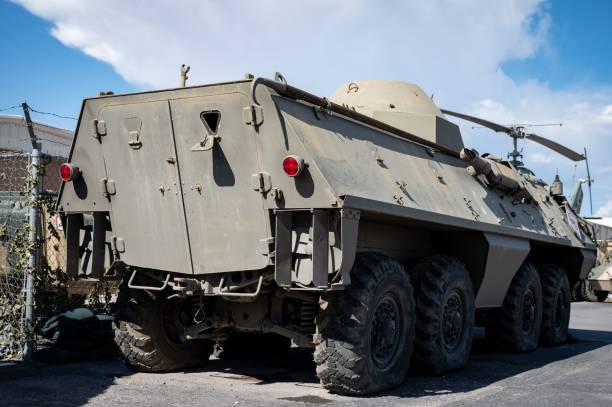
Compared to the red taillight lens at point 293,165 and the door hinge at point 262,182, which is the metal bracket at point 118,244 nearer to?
the door hinge at point 262,182

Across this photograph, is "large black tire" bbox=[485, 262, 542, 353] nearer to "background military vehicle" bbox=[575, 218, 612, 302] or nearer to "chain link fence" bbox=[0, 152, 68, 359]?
"chain link fence" bbox=[0, 152, 68, 359]

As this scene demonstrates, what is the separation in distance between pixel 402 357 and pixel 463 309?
156cm

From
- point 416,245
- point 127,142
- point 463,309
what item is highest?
point 127,142

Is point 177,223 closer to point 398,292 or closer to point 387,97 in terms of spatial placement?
point 398,292

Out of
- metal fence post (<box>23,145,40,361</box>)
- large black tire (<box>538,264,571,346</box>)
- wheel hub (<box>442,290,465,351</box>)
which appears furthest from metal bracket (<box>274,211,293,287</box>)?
large black tire (<box>538,264,571,346</box>)

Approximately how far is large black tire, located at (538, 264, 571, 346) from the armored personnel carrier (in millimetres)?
3070

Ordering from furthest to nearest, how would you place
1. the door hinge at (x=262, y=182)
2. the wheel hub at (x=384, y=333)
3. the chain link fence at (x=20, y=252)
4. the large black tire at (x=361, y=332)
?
1. the chain link fence at (x=20, y=252)
2. the wheel hub at (x=384, y=333)
3. the door hinge at (x=262, y=182)
4. the large black tire at (x=361, y=332)

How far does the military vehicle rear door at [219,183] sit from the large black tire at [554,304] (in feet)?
20.4

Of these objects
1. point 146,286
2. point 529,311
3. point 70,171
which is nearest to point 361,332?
point 146,286

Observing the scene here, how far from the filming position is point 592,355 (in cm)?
1016

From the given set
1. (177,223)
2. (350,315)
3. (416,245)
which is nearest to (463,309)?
(416,245)

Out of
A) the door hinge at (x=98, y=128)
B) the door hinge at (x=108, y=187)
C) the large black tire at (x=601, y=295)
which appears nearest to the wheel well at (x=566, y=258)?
the door hinge at (x=108, y=187)

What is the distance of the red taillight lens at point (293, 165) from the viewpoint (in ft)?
20.4

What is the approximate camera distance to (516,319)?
33.3 feet
